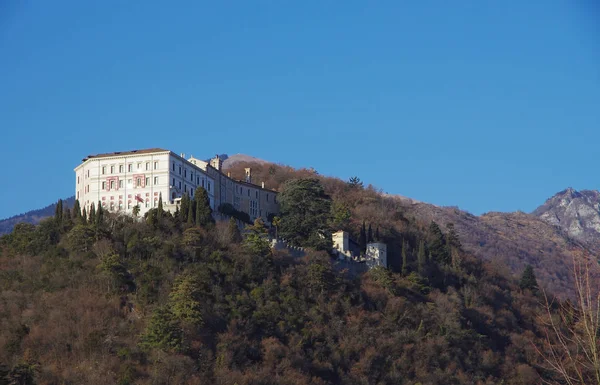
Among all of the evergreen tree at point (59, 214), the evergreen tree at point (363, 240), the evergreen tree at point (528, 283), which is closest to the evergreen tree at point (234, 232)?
the evergreen tree at point (363, 240)

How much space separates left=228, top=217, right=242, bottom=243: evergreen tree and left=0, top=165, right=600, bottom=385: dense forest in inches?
11.9

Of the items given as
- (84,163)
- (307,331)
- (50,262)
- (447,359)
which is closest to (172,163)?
(84,163)

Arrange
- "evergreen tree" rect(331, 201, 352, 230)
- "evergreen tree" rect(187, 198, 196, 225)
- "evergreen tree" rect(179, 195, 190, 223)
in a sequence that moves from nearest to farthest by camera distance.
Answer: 1. "evergreen tree" rect(187, 198, 196, 225)
2. "evergreen tree" rect(179, 195, 190, 223)
3. "evergreen tree" rect(331, 201, 352, 230)

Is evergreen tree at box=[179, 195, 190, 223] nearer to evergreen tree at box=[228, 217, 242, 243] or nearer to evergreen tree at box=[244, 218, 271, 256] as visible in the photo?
evergreen tree at box=[228, 217, 242, 243]

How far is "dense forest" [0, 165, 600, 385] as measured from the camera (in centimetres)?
6725

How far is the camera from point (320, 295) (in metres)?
80.1

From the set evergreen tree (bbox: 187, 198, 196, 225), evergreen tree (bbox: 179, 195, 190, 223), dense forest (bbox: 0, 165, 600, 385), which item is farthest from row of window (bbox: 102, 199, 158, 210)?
evergreen tree (bbox: 187, 198, 196, 225)

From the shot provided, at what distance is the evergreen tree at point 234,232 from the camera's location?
81375mm

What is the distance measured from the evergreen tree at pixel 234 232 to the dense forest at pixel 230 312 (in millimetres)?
302

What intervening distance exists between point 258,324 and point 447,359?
15.6m

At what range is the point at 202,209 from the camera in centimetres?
8181

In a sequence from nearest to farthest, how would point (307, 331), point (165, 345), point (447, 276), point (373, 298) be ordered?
point (165, 345)
point (307, 331)
point (373, 298)
point (447, 276)

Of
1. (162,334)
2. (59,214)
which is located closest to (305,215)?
(59,214)

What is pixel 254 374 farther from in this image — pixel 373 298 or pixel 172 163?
pixel 172 163
